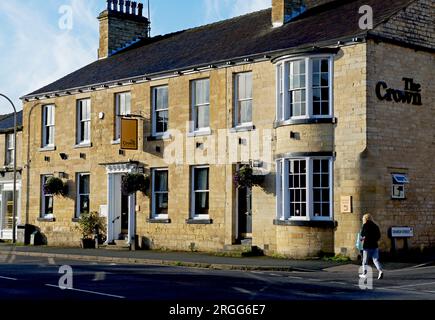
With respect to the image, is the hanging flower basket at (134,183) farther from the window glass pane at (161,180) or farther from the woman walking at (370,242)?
the woman walking at (370,242)

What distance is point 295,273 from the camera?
2117cm

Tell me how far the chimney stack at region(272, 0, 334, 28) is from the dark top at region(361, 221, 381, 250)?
39.5 ft

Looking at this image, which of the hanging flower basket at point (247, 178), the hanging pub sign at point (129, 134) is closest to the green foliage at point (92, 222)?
the hanging pub sign at point (129, 134)

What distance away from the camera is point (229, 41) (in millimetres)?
30594

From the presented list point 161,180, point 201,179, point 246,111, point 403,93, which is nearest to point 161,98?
point 161,180

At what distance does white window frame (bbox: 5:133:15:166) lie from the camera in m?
39.5

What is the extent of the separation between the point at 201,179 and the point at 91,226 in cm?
606

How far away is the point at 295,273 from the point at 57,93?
1764cm

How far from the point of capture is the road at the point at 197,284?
1512cm

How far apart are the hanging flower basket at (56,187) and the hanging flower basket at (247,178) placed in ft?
35.1

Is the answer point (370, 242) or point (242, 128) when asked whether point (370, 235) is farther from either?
point (242, 128)

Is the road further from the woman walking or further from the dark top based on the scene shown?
the dark top

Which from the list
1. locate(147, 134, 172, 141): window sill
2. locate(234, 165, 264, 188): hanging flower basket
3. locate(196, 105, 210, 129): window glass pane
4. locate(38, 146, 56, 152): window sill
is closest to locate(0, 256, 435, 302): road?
locate(234, 165, 264, 188): hanging flower basket
